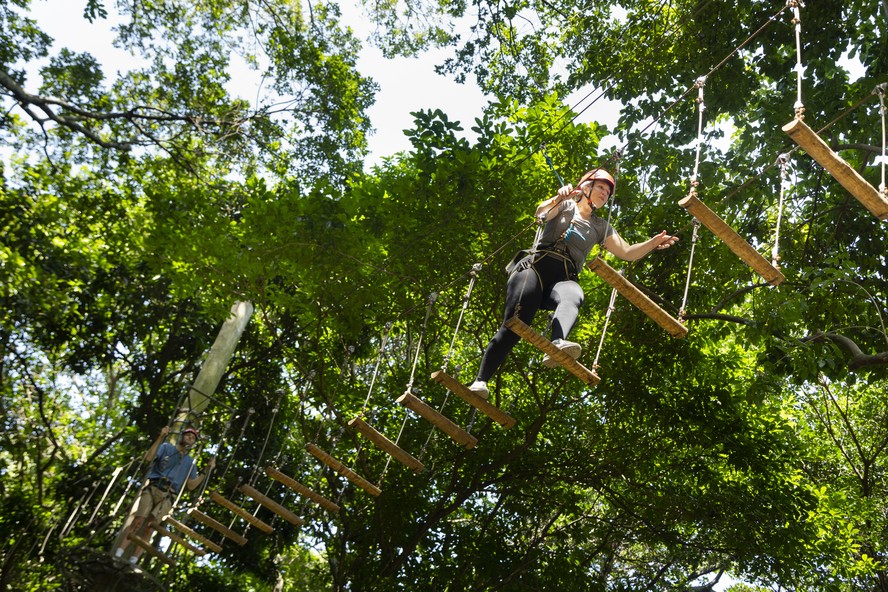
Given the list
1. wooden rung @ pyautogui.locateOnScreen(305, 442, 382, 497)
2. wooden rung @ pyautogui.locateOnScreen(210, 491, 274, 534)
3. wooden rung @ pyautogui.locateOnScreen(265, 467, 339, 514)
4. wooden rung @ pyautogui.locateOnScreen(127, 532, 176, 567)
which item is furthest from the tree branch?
wooden rung @ pyautogui.locateOnScreen(127, 532, 176, 567)

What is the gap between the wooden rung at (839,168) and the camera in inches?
130

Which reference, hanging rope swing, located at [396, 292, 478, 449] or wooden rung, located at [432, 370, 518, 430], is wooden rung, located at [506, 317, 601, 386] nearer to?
wooden rung, located at [432, 370, 518, 430]

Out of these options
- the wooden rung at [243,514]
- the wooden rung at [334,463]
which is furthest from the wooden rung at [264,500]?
the wooden rung at [334,463]

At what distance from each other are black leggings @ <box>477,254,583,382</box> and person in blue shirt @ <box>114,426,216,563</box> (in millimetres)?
4905

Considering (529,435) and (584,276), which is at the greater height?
(584,276)

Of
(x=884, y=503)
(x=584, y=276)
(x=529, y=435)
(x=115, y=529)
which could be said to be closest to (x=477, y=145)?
(x=584, y=276)

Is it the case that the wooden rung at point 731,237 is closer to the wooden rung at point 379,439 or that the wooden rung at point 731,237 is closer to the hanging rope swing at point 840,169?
the hanging rope swing at point 840,169

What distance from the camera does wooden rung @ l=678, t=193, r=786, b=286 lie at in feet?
12.8

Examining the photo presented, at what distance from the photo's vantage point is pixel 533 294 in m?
4.81

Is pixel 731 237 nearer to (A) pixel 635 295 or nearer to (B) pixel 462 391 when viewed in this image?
(A) pixel 635 295

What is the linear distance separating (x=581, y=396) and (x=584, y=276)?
72.8 inches

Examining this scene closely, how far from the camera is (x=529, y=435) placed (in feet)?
29.0

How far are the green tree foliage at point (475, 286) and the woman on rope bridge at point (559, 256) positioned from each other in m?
2.32

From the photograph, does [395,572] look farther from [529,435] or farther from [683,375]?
[683,375]
